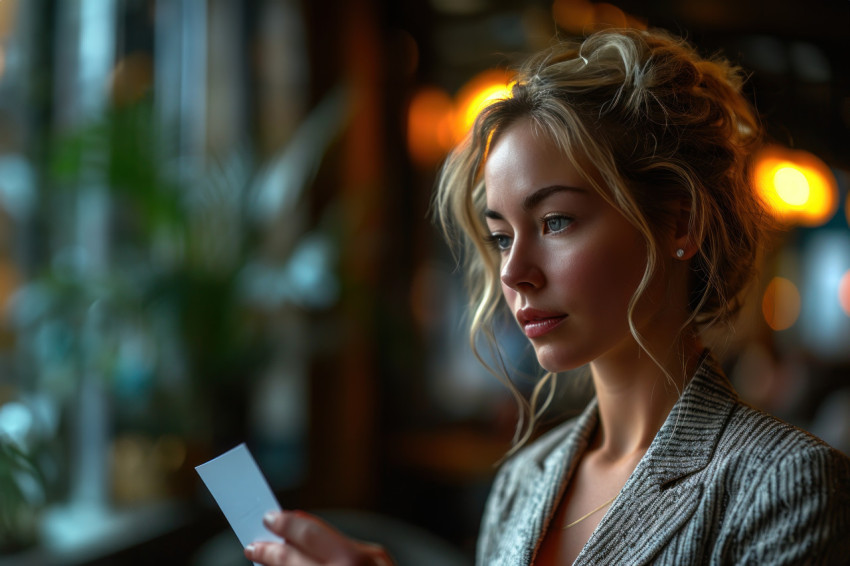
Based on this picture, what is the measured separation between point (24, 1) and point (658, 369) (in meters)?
2.77

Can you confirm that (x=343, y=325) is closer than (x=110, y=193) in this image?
No

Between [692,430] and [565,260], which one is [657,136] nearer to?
[565,260]

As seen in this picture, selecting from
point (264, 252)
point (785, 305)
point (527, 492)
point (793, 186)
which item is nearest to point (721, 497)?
point (527, 492)

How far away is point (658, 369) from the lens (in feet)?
3.70

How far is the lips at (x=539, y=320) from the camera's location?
1053mm

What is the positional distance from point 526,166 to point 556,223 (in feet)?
0.30

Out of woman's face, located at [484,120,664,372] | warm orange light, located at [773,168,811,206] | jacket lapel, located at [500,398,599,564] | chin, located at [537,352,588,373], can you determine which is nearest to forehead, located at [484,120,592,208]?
woman's face, located at [484,120,664,372]

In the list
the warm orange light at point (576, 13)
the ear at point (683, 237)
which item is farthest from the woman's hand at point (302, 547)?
the warm orange light at point (576, 13)

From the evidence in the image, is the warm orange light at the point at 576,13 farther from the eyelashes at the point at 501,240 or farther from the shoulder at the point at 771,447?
the shoulder at the point at 771,447

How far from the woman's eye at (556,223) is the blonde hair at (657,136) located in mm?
62

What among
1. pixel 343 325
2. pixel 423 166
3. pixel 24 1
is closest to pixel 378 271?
pixel 423 166

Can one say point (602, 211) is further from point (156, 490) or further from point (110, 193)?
point (156, 490)

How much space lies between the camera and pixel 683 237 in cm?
108

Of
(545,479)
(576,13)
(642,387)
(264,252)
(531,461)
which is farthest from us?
(576,13)
